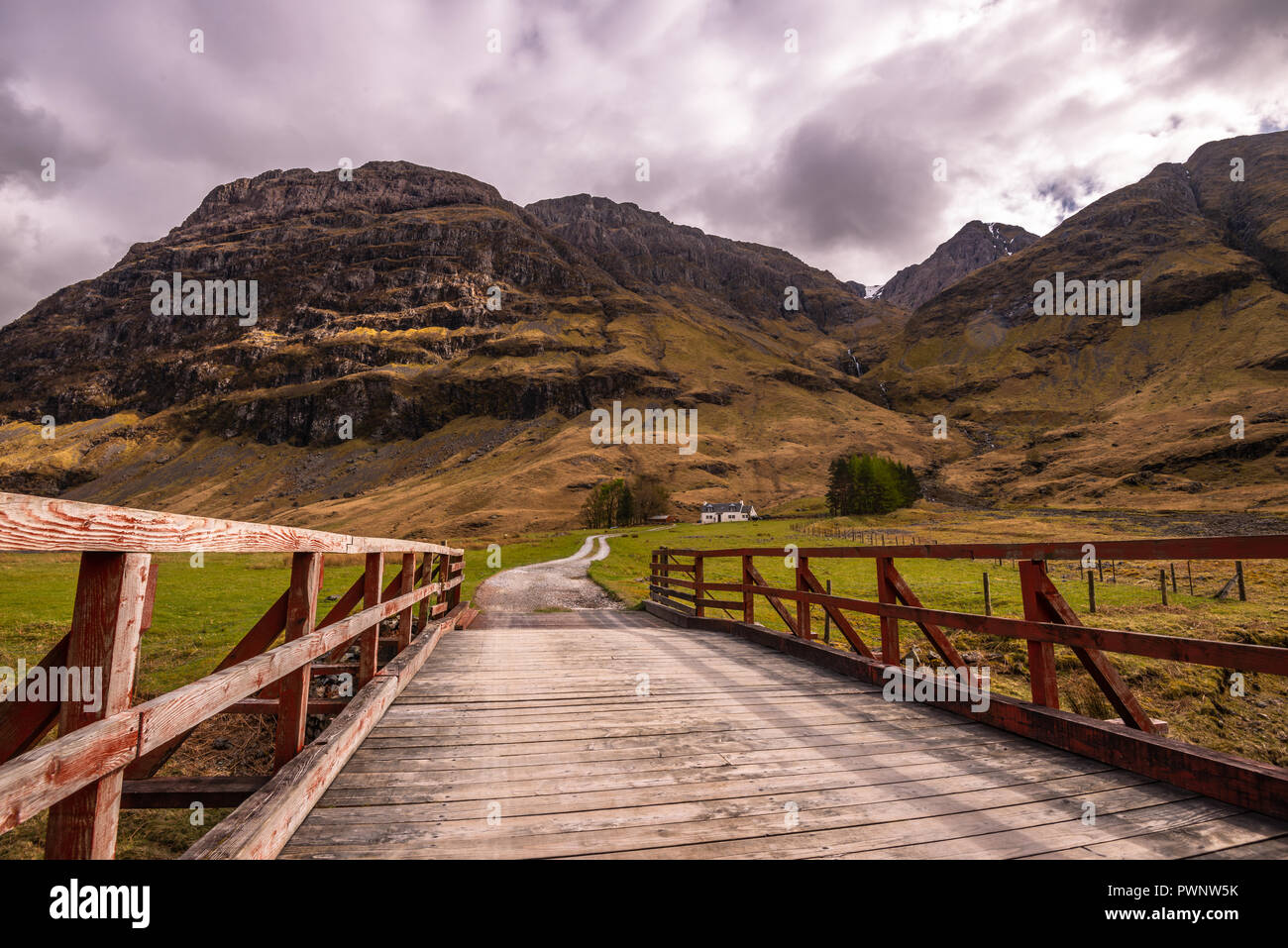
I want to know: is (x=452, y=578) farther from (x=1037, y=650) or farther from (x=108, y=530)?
(x=108, y=530)

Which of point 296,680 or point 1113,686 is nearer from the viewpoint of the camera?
point 296,680

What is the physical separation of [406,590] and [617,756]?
404 centimetres

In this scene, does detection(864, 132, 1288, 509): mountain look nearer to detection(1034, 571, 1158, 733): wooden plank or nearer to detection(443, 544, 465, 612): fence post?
detection(1034, 571, 1158, 733): wooden plank

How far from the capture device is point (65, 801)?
185 centimetres

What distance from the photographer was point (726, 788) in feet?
11.6

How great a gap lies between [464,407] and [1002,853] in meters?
200

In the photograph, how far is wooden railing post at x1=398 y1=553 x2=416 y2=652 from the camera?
6867mm

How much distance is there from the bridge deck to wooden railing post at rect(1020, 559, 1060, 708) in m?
0.46

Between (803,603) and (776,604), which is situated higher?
(803,603)

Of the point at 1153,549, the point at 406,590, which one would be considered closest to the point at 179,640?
the point at 406,590

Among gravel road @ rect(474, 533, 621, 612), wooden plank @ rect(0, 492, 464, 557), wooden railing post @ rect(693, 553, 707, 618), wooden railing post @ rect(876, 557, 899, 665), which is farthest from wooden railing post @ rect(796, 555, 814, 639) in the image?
gravel road @ rect(474, 533, 621, 612)

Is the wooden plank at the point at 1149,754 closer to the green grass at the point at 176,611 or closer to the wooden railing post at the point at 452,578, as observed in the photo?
the wooden railing post at the point at 452,578
